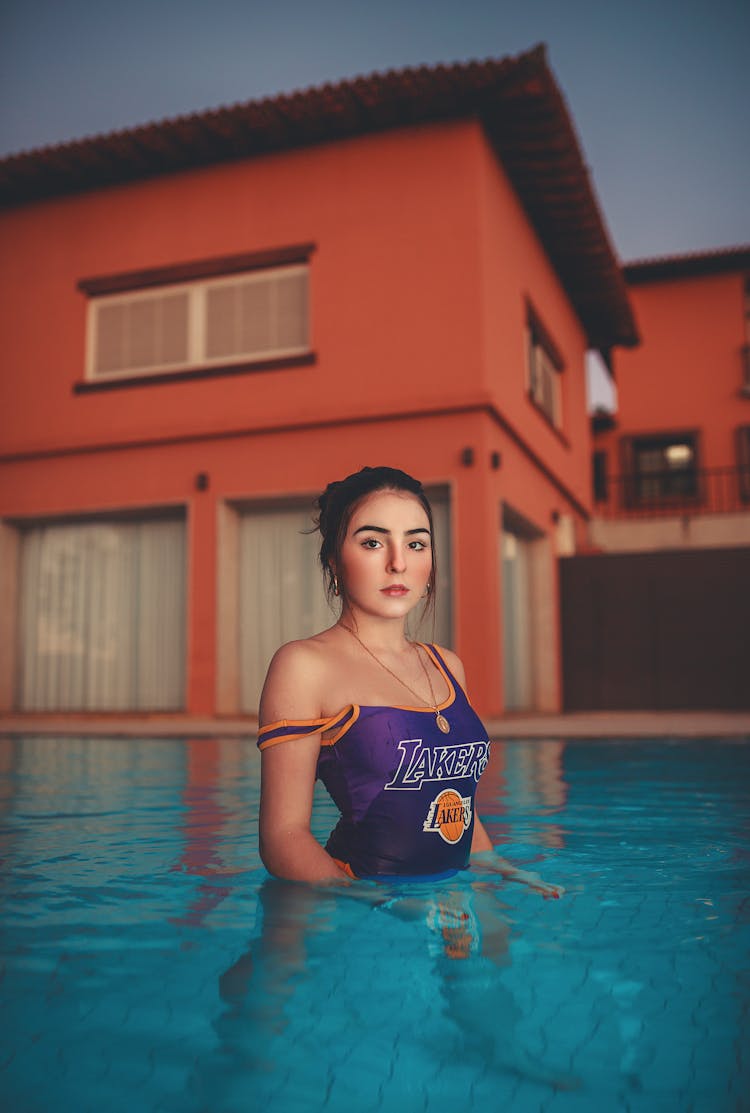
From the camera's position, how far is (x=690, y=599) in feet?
41.5

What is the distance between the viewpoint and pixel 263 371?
462 inches

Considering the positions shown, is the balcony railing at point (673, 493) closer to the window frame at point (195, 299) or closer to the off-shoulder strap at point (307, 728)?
the window frame at point (195, 299)

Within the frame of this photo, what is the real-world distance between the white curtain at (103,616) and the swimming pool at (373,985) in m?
8.86

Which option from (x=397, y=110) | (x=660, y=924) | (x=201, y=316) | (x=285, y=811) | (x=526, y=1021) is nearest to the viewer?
(x=526, y=1021)

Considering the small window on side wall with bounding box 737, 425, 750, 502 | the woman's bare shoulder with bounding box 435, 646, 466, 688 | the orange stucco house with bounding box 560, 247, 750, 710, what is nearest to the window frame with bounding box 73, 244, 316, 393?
the orange stucco house with bounding box 560, 247, 750, 710

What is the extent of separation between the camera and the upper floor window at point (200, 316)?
468 inches

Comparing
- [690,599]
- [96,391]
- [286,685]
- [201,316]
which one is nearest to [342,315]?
[201,316]

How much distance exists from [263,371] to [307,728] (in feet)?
32.9

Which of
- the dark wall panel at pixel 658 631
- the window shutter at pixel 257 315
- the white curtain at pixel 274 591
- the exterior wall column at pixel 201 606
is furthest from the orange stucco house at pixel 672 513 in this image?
the window shutter at pixel 257 315

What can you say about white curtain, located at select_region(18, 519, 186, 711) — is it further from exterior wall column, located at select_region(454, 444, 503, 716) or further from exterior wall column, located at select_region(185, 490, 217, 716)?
exterior wall column, located at select_region(454, 444, 503, 716)

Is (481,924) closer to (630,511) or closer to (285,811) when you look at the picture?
(285,811)

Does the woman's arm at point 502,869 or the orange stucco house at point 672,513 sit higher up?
the orange stucco house at point 672,513

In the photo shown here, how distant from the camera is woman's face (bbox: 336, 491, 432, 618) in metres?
2.35

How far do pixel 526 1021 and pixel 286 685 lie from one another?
867mm
